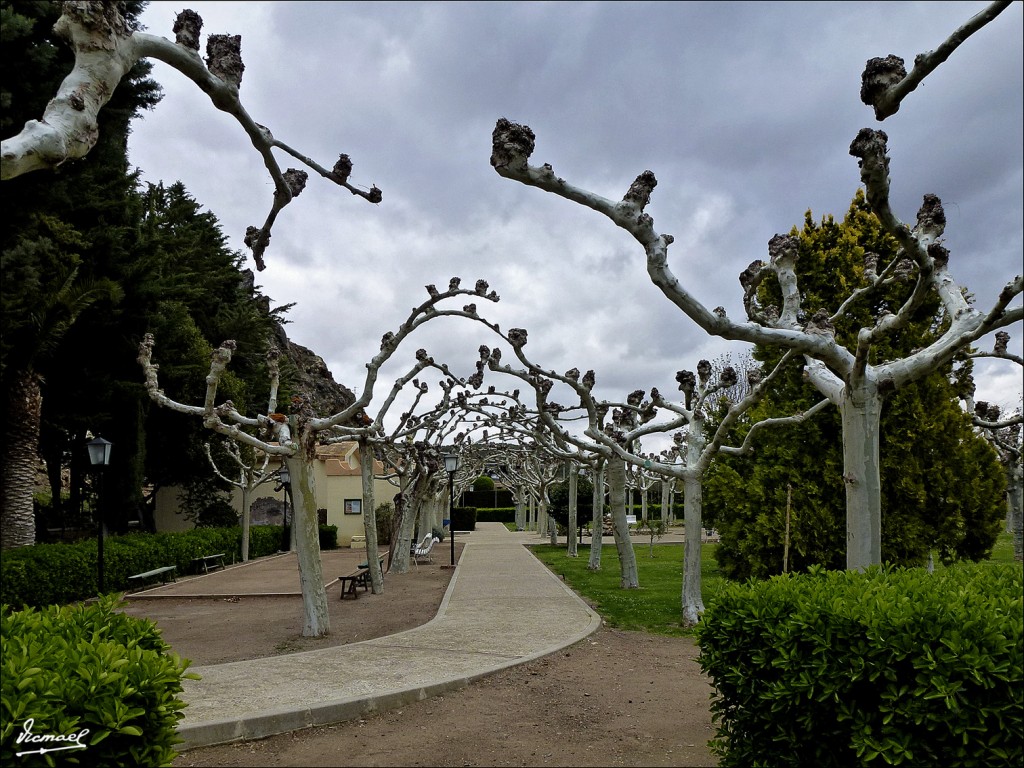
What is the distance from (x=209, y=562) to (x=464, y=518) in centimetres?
2752

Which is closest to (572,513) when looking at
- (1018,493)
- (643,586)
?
(643,586)

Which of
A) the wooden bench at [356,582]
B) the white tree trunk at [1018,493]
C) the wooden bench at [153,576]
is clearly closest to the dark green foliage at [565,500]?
the white tree trunk at [1018,493]

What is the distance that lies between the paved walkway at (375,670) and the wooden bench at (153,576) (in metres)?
7.63

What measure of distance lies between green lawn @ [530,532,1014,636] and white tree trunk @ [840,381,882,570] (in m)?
1.18

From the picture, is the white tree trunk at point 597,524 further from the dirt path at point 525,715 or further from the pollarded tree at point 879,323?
the pollarded tree at point 879,323

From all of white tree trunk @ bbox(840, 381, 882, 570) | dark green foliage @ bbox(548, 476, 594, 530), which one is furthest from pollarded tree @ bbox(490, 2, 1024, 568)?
dark green foliage @ bbox(548, 476, 594, 530)

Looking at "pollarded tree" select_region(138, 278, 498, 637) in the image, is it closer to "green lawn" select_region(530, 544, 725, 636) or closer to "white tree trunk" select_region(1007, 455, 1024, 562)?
"green lawn" select_region(530, 544, 725, 636)

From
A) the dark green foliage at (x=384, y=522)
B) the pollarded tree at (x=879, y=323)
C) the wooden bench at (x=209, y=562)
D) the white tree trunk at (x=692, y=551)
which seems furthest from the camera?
the dark green foliage at (x=384, y=522)

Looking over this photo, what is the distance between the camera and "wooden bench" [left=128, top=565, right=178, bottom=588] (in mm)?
16722

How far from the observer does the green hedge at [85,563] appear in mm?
13500

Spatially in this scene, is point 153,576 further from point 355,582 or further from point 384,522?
point 384,522

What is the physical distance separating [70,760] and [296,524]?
7086 mm

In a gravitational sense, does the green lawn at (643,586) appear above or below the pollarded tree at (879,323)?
below

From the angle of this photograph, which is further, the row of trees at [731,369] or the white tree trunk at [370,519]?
the white tree trunk at [370,519]
